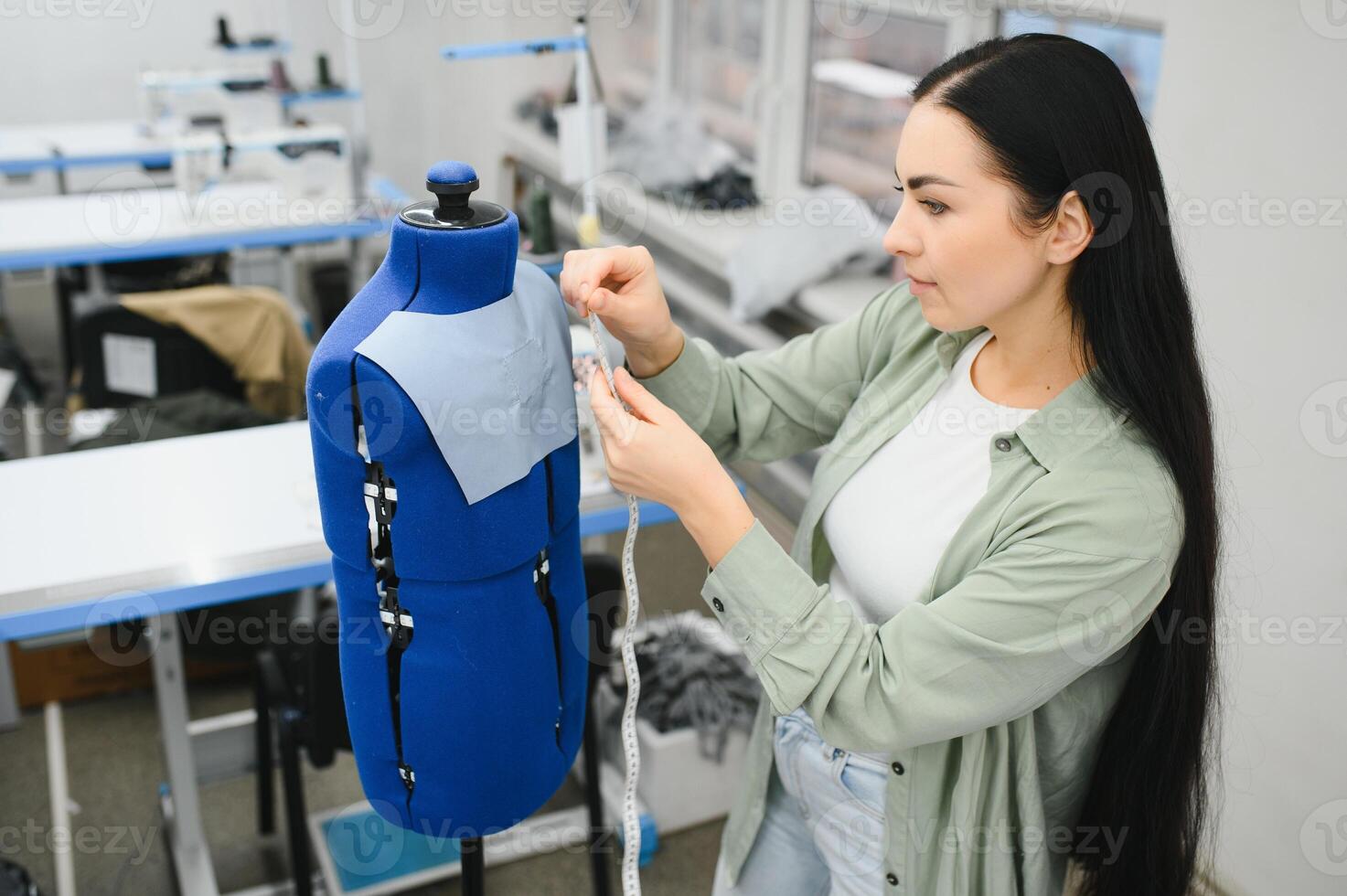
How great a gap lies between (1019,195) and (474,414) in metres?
0.59

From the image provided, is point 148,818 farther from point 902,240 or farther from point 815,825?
point 902,240

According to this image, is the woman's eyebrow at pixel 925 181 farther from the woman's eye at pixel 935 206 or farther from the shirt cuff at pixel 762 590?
the shirt cuff at pixel 762 590

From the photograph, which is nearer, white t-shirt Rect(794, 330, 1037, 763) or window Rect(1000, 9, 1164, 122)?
white t-shirt Rect(794, 330, 1037, 763)

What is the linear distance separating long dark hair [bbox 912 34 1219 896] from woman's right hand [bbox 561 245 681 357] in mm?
368

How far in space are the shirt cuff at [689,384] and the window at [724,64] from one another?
2703 millimetres

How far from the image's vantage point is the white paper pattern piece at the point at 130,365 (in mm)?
3229

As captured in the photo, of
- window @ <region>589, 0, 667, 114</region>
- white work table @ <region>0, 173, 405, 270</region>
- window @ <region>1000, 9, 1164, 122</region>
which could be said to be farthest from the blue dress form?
window @ <region>589, 0, 667, 114</region>

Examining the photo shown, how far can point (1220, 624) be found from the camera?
1518 mm

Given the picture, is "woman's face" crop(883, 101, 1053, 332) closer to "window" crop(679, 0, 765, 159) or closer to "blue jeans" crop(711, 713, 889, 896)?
"blue jeans" crop(711, 713, 889, 896)

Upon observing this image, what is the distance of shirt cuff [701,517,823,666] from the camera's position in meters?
1.16

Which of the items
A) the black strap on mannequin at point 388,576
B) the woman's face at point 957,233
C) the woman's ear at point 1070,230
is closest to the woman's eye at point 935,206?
the woman's face at point 957,233

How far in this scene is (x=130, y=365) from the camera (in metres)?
3.25

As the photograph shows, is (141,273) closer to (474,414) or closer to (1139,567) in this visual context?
(474,414)

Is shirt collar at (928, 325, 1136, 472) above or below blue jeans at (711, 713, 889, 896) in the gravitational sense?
above
